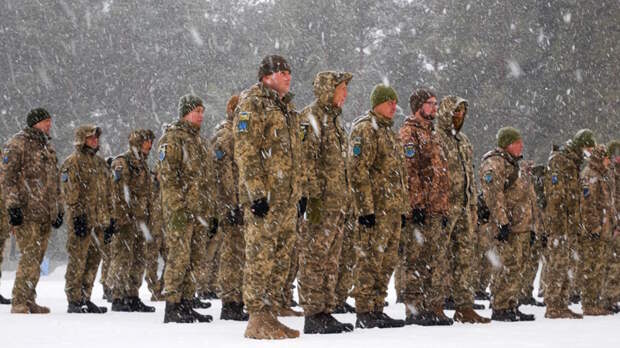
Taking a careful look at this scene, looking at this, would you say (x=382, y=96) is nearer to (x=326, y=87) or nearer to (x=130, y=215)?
(x=326, y=87)

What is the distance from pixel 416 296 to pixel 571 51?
22.7 meters

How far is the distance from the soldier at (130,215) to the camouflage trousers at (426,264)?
408 cm

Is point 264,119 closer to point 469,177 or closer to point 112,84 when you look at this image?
point 469,177

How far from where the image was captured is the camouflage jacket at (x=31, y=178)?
34.4ft

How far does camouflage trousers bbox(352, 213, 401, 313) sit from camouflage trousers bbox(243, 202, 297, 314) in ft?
3.97

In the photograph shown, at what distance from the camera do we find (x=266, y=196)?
7223mm

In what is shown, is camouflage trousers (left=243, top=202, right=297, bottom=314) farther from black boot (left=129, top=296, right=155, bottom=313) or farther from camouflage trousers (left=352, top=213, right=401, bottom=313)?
black boot (left=129, top=296, right=155, bottom=313)

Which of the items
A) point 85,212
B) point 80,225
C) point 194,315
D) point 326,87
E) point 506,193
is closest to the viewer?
point 326,87

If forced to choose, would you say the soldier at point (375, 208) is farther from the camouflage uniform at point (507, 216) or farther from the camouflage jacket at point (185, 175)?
the camouflage jacket at point (185, 175)

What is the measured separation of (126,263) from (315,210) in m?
4.57

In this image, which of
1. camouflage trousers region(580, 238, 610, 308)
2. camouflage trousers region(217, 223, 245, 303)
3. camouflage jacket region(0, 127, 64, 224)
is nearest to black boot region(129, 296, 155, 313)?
camouflage jacket region(0, 127, 64, 224)

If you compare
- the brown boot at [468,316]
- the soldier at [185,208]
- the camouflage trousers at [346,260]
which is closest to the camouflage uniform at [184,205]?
the soldier at [185,208]

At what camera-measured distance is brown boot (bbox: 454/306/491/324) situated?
930 cm

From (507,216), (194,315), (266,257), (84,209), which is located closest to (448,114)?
(507,216)
